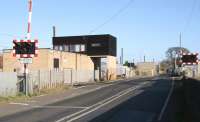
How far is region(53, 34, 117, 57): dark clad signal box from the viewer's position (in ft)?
300

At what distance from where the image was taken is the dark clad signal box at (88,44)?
9156 cm

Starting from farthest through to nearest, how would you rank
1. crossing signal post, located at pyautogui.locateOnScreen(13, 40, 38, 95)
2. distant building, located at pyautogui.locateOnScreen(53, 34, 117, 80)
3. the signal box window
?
distant building, located at pyautogui.locateOnScreen(53, 34, 117, 80) → the signal box window → crossing signal post, located at pyautogui.locateOnScreen(13, 40, 38, 95)

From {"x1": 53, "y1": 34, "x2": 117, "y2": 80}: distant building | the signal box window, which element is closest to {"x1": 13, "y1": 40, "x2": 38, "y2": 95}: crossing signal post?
the signal box window

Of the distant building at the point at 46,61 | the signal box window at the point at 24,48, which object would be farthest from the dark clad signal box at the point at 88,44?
the signal box window at the point at 24,48

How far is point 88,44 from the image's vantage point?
92562 millimetres

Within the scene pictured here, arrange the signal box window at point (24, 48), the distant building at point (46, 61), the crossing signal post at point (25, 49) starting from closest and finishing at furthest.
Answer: the crossing signal post at point (25, 49)
the signal box window at point (24, 48)
the distant building at point (46, 61)

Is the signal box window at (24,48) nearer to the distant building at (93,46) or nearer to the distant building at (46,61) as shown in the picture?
the distant building at (46,61)

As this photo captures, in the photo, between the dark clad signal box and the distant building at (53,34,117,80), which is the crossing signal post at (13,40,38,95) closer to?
the distant building at (53,34,117,80)

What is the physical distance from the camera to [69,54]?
239 ft

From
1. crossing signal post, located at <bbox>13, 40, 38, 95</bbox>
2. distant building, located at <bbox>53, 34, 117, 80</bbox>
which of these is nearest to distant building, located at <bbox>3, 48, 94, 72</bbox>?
distant building, located at <bbox>53, 34, 117, 80</bbox>

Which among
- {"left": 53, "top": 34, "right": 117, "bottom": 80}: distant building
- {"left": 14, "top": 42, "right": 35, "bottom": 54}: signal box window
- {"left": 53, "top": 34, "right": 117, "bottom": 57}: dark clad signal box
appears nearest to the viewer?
{"left": 14, "top": 42, "right": 35, "bottom": 54}: signal box window

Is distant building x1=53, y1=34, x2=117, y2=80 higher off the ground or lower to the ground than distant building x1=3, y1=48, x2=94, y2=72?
higher

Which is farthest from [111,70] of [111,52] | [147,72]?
[147,72]

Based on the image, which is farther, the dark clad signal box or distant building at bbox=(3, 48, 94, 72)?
the dark clad signal box
